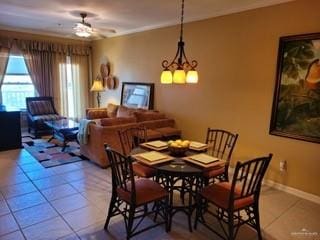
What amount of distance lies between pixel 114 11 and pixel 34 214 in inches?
133

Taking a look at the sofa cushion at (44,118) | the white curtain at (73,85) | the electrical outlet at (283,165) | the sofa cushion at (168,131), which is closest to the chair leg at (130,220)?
the electrical outlet at (283,165)

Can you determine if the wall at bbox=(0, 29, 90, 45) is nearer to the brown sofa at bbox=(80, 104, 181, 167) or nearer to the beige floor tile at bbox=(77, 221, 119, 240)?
the brown sofa at bbox=(80, 104, 181, 167)

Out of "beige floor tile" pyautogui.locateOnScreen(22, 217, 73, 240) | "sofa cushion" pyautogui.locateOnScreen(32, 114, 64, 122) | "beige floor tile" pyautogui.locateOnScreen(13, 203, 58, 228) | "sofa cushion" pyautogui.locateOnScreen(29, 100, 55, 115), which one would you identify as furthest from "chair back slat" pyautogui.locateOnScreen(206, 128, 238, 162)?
"sofa cushion" pyautogui.locateOnScreen(29, 100, 55, 115)

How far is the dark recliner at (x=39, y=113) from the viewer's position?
6.13 metres

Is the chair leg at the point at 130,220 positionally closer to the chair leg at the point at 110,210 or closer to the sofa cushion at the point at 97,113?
the chair leg at the point at 110,210

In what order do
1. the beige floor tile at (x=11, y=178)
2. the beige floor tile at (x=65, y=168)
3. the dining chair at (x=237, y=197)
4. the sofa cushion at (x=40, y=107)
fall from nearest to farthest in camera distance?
the dining chair at (x=237, y=197) → the beige floor tile at (x=11, y=178) → the beige floor tile at (x=65, y=168) → the sofa cushion at (x=40, y=107)

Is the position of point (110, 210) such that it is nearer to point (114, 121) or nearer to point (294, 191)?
point (114, 121)

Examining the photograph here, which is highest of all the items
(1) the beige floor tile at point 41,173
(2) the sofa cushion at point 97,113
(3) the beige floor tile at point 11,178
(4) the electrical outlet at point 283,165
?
(2) the sofa cushion at point 97,113

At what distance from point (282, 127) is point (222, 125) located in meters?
1.03

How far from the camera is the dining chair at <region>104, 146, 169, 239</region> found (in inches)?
89.7

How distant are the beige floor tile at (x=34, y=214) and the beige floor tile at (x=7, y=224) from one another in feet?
0.16

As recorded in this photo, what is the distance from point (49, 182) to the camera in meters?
3.67

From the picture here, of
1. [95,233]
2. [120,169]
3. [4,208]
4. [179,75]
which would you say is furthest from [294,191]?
[4,208]

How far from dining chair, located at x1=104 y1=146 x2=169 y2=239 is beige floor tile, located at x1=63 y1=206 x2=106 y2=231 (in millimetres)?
228
